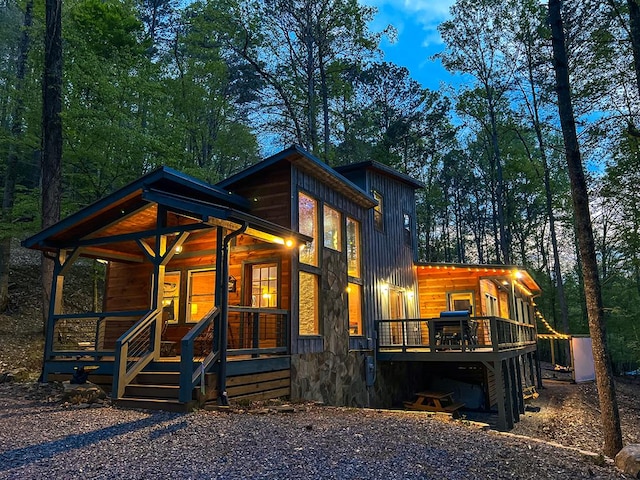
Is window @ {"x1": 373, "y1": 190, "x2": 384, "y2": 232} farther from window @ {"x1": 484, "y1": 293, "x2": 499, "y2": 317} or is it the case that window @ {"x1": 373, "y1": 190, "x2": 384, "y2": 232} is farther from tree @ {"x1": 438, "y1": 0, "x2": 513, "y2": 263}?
Result: tree @ {"x1": 438, "y1": 0, "x2": 513, "y2": 263}

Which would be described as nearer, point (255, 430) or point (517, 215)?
point (255, 430)

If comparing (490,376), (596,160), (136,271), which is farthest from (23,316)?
(596,160)

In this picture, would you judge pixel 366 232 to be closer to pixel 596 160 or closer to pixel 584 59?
pixel 596 160

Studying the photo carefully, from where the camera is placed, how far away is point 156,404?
636 cm

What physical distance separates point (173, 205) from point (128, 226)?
288cm

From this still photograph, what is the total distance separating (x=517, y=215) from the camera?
3158cm

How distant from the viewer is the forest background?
1348cm

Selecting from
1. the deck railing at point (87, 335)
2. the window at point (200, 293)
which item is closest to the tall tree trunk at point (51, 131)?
the deck railing at point (87, 335)

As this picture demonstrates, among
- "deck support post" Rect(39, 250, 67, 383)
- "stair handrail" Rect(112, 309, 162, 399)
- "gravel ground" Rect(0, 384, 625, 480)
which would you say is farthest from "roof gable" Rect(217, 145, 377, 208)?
"gravel ground" Rect(0, 384, 625, 480)

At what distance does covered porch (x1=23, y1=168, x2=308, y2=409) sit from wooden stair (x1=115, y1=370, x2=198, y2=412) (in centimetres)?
2

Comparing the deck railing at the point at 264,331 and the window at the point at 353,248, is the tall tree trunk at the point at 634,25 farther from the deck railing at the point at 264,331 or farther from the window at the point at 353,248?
the deck railing at the point at 264,331

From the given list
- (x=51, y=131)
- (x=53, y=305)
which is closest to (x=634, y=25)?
(x=53, y=305)

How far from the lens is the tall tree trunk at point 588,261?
6.65m

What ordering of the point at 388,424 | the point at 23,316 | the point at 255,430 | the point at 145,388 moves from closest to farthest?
1. the point at 255,430
2. the point at 388,424
3. the point at 145,388
4. the point at 23,316
